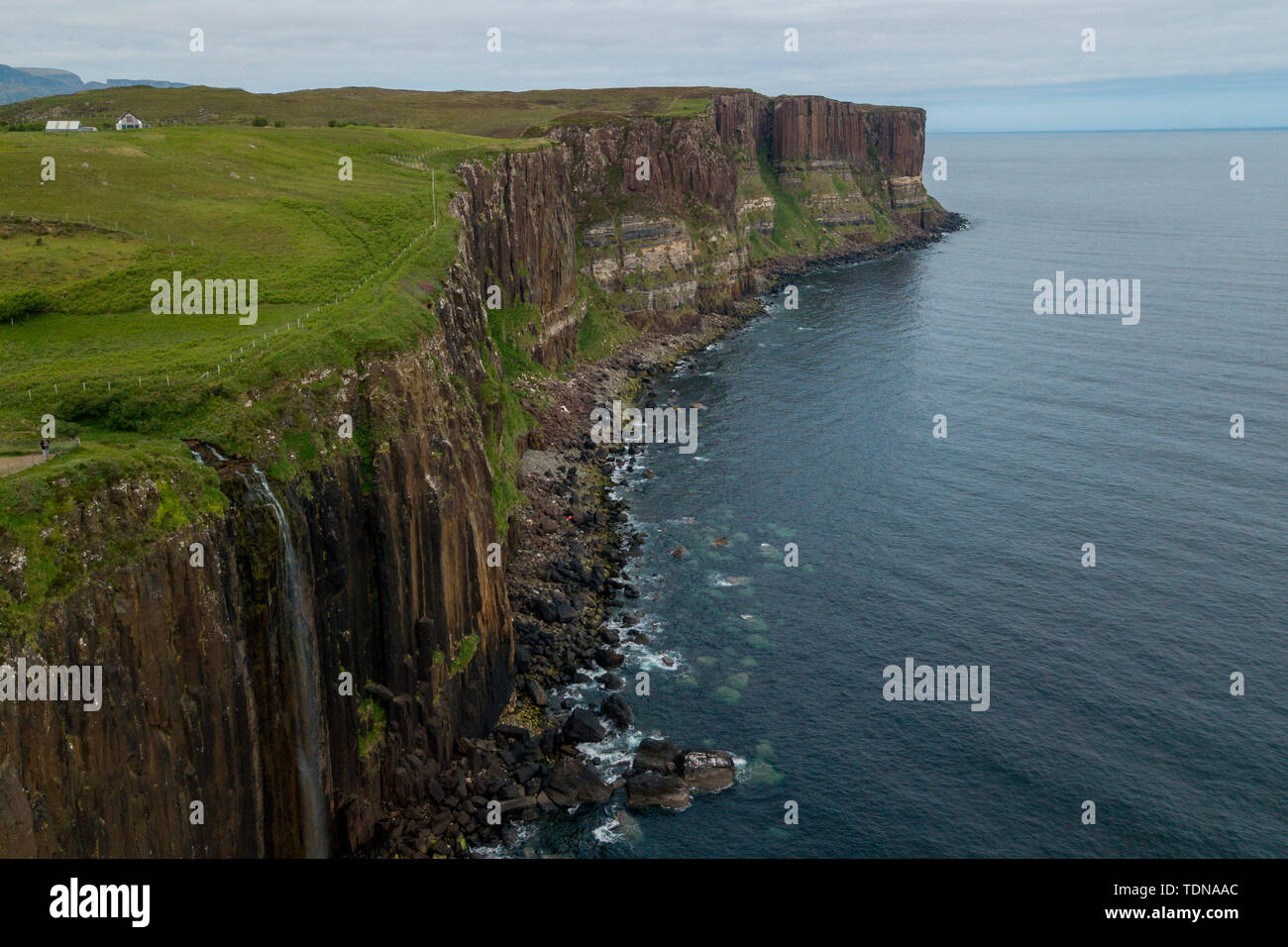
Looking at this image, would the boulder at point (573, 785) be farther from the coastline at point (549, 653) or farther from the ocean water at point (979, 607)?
the ocean water at point (979, 607)

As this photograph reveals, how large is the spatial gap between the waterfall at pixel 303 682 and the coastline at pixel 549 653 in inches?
174

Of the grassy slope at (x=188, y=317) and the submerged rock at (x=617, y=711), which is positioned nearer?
the grassy slope at (x=188, y=317)

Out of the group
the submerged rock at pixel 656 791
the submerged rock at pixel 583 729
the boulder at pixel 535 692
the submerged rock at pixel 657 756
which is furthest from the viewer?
the boulder at pixel 535 692

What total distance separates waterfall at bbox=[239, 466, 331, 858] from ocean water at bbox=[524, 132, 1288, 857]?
12716mm

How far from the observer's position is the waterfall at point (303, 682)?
1816 inches

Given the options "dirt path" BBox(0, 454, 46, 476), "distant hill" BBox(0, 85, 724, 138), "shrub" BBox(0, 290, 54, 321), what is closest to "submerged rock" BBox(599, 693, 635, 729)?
"dirt path" BBox(0, 454, 46, 476)

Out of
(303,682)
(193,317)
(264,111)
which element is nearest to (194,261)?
(193,317)

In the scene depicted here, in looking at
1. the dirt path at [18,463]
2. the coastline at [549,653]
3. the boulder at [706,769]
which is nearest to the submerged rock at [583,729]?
the coastline at [549,653]

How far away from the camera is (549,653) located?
233 feet

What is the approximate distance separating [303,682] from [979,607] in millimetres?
52079

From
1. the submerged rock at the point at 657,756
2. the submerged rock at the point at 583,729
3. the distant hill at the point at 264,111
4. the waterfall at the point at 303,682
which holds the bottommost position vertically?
the submerged rock at the point at 657,756

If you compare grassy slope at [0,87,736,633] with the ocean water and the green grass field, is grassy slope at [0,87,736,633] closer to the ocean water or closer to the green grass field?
the green grass field

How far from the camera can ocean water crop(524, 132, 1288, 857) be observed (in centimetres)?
5506

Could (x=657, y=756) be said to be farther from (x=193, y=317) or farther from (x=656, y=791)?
(x=193, y=317)
